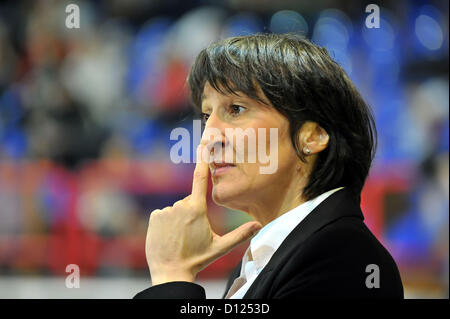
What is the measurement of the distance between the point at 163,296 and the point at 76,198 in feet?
9.23

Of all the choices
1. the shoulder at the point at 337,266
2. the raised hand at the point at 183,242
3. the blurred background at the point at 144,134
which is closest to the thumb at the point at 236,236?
the raised hand at the point at 183,242

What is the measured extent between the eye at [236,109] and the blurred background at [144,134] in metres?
2.15

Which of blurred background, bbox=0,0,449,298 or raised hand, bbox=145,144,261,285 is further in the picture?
blurred background, bbox=0,0,449,298

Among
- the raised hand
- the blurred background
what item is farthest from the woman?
the blurred background

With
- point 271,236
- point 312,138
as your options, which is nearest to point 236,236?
point 271,236

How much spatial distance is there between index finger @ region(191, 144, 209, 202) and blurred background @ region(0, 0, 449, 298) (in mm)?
2139

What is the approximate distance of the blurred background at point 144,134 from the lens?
3.65m

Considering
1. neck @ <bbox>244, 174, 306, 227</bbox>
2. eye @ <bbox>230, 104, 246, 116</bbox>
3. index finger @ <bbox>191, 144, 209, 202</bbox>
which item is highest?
eye @ <bbox>230, 104, 246, 116</bbox>

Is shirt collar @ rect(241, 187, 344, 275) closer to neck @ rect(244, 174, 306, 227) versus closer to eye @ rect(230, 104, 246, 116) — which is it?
neck @ rect(244, 174, 306, 227)

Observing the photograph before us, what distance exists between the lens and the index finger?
1.39 m

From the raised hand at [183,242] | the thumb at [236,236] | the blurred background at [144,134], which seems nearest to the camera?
the raised hand at [183,242]

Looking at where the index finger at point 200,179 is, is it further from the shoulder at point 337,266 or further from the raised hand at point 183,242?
the shoulder at point 337,266
